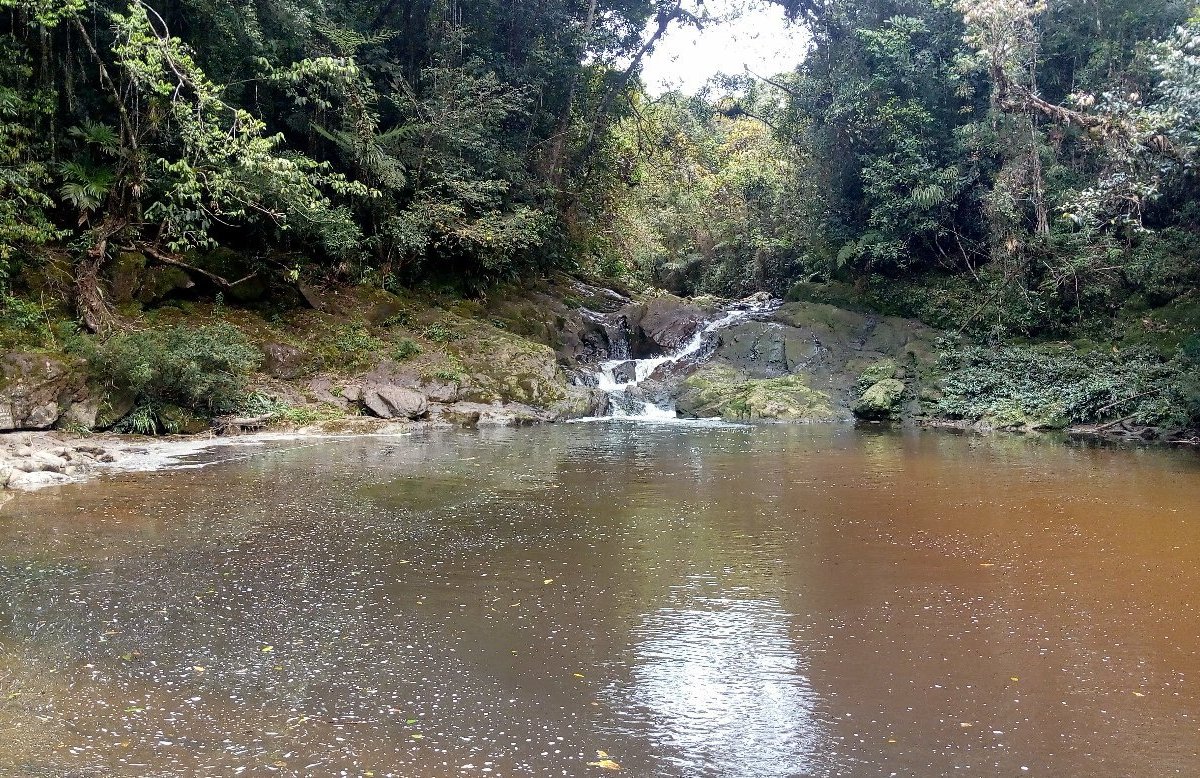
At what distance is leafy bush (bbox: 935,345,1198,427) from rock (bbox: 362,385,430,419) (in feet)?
40.0

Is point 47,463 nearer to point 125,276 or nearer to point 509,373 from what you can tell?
point 125,276

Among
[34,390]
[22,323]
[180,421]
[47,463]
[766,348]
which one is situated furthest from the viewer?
[766,348]

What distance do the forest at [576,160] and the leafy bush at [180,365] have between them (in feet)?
2.28

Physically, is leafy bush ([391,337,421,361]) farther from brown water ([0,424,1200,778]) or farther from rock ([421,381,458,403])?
brown water ([0,424,1200,778])

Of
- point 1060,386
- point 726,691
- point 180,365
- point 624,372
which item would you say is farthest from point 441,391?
point 726,691

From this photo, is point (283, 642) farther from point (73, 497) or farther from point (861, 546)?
point (73, 497)

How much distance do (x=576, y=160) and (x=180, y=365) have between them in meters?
16.4

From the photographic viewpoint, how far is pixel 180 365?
1344cm

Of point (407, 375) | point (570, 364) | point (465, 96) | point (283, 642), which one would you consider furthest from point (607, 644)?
point (465, 96)

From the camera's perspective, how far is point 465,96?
71.1 feet

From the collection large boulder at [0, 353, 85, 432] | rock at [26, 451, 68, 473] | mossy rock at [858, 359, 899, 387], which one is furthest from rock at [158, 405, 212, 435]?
mossy rock at [858, 359, 899, 387]

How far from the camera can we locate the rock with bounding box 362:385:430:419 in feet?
55.1

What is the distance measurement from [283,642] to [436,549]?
2150 millimetres

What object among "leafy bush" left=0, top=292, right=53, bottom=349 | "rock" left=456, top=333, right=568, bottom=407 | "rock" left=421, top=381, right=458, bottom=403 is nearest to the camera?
"leafy bush" left=0, top=292, right=53, bottom=349
